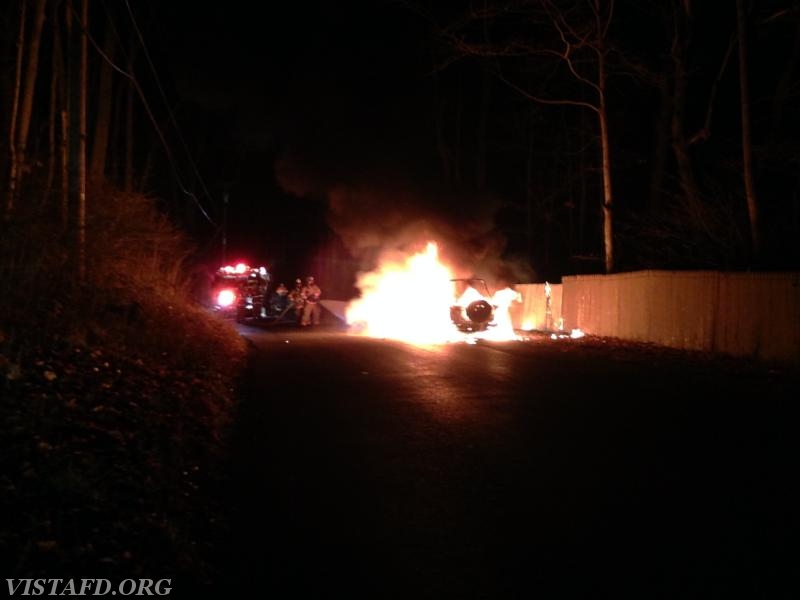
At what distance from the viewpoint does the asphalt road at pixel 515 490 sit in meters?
4.48

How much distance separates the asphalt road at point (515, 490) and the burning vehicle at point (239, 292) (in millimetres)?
19552

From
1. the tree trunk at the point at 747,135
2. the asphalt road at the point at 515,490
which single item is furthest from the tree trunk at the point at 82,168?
the tree trunk at the point at 747,135

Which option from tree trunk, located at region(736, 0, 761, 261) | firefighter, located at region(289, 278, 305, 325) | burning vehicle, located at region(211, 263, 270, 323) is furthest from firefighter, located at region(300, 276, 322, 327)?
tree trunk, located at region(736, 0, 761, 261)

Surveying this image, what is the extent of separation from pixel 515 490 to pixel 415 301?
20524 mm

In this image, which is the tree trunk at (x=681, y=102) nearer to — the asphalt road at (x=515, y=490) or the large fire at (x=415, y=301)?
the large fire at (x=415, y=301)

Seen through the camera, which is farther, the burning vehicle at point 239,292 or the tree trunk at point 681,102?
the burning vehicle at point 239,292

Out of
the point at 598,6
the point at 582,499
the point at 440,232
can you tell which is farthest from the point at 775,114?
the point at 582,499

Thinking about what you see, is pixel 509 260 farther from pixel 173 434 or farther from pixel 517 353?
pixel 173 434

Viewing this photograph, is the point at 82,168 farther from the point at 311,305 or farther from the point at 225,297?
the point at 225,297

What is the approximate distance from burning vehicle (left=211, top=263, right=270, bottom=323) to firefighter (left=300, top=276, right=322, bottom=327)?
→ 3.56 m

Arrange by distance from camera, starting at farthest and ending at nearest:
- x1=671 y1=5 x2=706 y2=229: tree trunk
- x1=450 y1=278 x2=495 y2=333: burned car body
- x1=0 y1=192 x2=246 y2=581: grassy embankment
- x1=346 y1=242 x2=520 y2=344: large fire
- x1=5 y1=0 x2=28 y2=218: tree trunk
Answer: x1=346 y1=242 x2=520 y2=344: large fire < x1=450 y1=278 x2=495 y2=333: burned car body < x1=671 y1=5 x2=706 y2=229: tree trunk < x1=5 y1=0 x2=28 y2=218: tree trunk < x1=0 y1=192 x2=246 y2=581: grassy embankment

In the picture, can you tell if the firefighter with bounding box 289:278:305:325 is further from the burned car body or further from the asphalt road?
the asphalt road

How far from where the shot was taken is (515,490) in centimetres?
609

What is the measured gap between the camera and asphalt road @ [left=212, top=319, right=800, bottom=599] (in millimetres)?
4484
